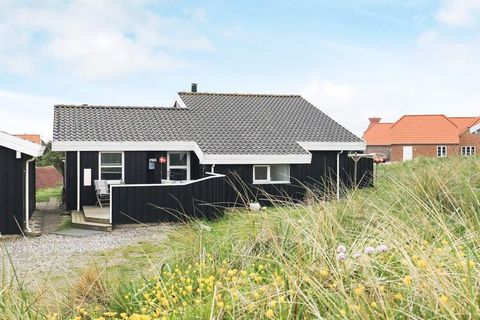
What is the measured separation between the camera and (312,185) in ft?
61.6

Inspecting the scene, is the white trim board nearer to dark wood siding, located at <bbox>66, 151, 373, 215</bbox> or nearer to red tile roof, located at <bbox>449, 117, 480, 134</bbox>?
dark wood siding, located at <bbox>66, 151, 373, 215</bbox>

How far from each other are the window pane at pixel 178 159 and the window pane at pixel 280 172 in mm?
3405

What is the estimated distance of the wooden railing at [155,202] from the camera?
13.7m

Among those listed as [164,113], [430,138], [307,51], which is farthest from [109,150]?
[430,138]

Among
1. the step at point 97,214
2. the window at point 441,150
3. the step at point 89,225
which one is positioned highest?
the window at point 441,150

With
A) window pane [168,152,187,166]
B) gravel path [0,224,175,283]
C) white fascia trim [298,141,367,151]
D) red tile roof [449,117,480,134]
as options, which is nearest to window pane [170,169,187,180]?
window pane [168,152,187,166]

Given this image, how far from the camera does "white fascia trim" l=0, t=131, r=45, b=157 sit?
12.1 metres

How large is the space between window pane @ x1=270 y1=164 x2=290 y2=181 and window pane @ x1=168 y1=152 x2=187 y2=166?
341 centimetres

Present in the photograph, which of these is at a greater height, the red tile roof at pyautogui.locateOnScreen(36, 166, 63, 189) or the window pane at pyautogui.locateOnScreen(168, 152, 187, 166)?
the window pane at pyautogui.locateOnScreen(168, 152, 187, 166)

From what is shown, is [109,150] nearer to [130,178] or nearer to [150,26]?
[130,178]

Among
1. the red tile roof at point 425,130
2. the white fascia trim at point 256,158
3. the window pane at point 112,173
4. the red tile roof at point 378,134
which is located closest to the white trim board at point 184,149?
the white fascia trim at point 256,158

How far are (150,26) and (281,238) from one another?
10962 mm

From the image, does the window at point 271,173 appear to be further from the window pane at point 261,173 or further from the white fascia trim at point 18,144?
the white fascia trim at point 18,144

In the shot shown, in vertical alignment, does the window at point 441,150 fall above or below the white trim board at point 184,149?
above
